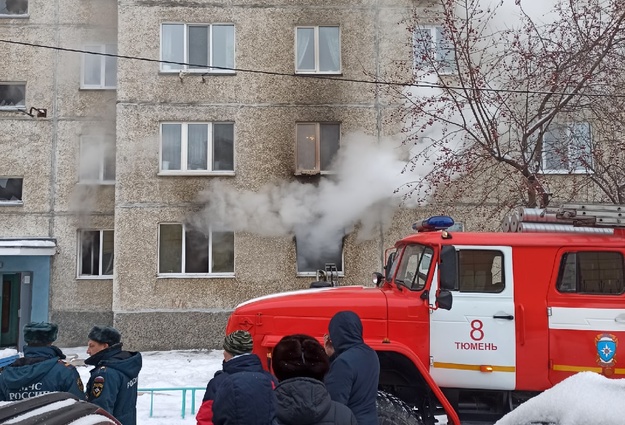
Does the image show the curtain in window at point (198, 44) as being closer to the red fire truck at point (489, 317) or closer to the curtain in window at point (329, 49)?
the curtain in window at point (329, 49)

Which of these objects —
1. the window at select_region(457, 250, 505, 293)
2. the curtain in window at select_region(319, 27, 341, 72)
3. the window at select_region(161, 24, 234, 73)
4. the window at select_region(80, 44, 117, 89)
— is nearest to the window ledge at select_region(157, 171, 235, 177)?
the window at select_region(161, 24, 234, 73)

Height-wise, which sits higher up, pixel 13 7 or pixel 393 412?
pixel 13 7

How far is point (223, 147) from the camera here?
14133mm

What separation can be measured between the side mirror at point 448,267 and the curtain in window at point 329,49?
9636 mm

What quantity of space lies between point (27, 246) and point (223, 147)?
17.9 ft

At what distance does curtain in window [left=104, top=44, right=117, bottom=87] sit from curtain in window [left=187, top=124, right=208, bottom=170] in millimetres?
3322

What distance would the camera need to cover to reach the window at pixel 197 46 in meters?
14.2

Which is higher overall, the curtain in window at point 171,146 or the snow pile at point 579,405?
the curtain in window at point 171,146

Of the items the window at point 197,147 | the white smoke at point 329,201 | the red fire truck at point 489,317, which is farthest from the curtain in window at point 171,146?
the red fire truck at point 489,317

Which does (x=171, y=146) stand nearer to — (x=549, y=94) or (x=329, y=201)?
(x=329, y=201)

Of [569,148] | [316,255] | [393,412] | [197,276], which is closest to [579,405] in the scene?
[393,412]

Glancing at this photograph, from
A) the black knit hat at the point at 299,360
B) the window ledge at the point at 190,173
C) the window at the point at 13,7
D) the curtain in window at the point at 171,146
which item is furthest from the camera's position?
the window at the point at 13,7

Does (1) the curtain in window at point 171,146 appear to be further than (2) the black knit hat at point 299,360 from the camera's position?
Yes

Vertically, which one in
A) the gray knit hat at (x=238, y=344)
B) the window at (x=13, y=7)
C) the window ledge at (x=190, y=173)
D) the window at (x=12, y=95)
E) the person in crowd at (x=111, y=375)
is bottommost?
the person in crowd at (x=111, y=375)
